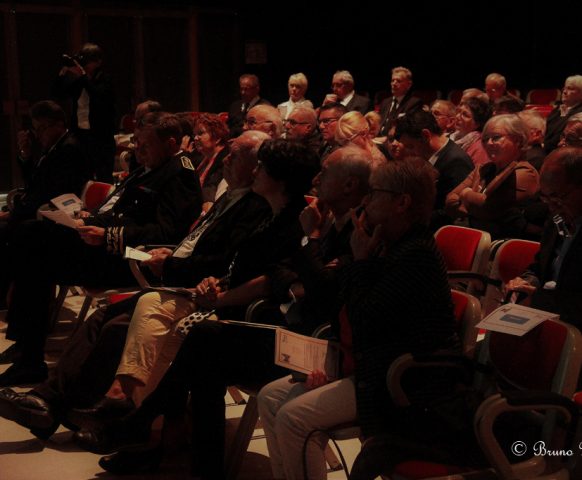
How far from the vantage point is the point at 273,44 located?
13438mm

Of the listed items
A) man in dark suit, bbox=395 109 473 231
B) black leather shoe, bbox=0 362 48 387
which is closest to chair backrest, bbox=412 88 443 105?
man in dark suit, bbox=395 109 473 231

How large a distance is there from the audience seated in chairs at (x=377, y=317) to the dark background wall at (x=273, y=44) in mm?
9535

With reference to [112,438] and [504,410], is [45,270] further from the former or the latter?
[504,410]

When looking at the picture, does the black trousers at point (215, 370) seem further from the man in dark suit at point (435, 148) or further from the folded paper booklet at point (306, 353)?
the man in dark suit at point (435, 148)

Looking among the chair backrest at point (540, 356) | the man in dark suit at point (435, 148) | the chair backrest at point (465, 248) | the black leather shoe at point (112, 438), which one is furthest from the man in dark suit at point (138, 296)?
the man in dark suit at point (435, 148)

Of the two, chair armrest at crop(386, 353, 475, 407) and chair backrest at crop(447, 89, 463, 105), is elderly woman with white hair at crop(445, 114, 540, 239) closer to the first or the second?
chair armrest at crop(386, 353, 475, 407)

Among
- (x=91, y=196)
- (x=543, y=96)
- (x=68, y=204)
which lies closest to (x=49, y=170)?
(x=91, y=196)

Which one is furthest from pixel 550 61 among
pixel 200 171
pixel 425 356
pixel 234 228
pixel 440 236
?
pixel 425 356

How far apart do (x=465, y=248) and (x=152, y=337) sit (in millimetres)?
1384

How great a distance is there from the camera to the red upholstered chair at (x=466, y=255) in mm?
3654

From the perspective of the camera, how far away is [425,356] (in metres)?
2.34

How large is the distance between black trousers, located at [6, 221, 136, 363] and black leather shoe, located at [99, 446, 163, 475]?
122 cm

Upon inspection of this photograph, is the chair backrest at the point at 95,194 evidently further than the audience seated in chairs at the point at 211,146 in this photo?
No

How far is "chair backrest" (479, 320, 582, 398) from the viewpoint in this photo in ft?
7.52
